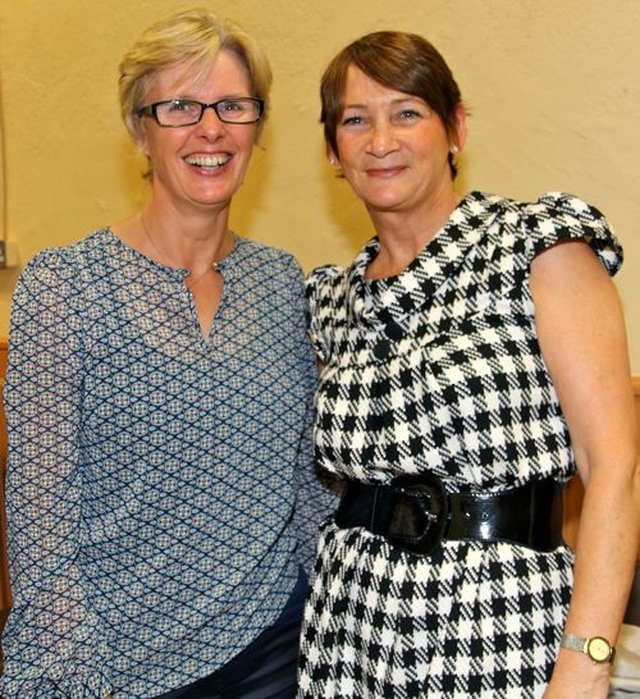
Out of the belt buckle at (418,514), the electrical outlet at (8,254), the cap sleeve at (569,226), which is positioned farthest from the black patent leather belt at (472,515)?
→ the electrical outlet at (8,254)

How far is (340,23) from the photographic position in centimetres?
223

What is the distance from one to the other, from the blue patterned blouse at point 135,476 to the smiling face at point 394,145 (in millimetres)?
346

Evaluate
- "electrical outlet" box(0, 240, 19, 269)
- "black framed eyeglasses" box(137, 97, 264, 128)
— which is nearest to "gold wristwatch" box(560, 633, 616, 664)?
"black framed eyeglasses" box(137, 97, 264, 128)

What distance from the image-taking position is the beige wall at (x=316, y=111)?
6.38 ft

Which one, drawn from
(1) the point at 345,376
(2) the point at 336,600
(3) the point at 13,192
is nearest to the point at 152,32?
(1) the point at 345,376

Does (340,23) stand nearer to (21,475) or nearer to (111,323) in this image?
(111,323)

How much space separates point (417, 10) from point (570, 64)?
1.19 ft

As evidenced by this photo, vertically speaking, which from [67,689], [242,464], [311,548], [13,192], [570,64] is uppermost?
[570,64]

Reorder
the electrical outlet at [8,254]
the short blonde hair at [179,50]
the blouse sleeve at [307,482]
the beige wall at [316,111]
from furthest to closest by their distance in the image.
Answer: the electrical outlet at [8,254], the beige wall at [316,111], the blouse sleeve at [307,482], the short blonde hair at [179,50]

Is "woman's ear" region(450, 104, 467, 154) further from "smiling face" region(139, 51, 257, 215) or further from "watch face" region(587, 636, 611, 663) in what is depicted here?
"watch face" region(587, 636, 611, 663)

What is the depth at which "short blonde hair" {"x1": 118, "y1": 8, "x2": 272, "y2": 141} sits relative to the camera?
1567 mm

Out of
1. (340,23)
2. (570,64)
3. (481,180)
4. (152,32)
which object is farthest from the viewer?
(340,23)

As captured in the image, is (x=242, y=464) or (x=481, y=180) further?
(x=481, y=180)

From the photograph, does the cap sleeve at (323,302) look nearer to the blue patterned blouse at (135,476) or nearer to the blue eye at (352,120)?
the blue patterned blouse at (135,476)
